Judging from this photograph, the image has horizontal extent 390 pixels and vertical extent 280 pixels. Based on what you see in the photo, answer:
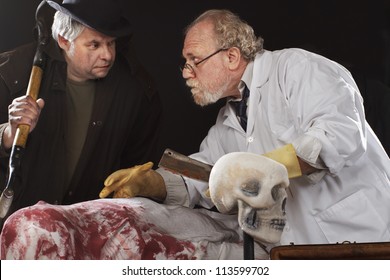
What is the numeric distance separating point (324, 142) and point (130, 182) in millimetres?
638

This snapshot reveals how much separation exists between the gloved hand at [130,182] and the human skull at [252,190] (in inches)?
19.0

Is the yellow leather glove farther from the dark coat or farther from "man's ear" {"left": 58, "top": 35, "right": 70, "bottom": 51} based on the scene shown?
"man's ear" {"left": 58, "top": 35, "right": 70, "bottom": 51}

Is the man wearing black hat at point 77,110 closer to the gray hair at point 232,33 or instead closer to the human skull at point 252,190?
the gray hair at point 232,33

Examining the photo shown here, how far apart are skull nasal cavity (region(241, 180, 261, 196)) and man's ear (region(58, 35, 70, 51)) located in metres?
0.86

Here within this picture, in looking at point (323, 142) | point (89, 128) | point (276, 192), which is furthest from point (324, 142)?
point (89, 128)

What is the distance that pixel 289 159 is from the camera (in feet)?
7.00

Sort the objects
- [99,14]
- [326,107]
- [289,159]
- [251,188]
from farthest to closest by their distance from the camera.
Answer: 1. [99,14]
2. [326,107]
3. [289,159]
4. [251,188]

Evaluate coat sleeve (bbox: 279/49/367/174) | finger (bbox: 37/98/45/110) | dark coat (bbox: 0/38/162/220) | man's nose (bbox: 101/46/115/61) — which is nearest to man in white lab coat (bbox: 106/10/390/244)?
coat sleeve (bbox: 279/49/367/174)

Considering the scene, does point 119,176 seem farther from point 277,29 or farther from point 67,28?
point 277,29

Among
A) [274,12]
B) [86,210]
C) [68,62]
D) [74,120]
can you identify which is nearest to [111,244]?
[86,210]

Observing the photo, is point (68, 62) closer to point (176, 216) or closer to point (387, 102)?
point (176, 216)

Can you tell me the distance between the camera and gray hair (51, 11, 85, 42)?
2.48m

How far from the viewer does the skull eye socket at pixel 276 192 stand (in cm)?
200

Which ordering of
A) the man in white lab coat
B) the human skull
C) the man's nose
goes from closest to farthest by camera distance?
the human skull, the man in white lab coat, the man's nose
